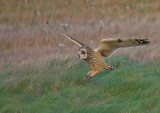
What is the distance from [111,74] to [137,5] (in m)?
9.69

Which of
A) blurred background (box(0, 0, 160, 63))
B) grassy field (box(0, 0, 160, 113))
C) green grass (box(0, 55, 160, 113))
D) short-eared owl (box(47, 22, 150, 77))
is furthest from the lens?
blurred background (box(0, 0, 160, 63))

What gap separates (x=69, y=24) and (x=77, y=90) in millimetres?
7544

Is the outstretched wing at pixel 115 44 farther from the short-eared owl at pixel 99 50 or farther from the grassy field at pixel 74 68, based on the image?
the grassy field at pixel 74 68

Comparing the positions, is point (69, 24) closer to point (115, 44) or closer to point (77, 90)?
point (115, 44)

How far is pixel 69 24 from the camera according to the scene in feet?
45.8

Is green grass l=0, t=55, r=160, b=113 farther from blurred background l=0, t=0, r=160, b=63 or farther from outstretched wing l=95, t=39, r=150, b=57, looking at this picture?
blurred background l=0, t=0, r=160, b=63

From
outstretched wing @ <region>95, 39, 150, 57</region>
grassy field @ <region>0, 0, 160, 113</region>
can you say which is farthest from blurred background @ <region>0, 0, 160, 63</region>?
outstretched wing @ <region>95, 39, 150, 57</region>

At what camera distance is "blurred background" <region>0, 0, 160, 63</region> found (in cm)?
1123

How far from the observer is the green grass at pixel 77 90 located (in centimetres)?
601

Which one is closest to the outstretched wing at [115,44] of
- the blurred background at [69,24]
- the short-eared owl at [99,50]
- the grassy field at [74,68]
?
the short-eared owl at [99,50]

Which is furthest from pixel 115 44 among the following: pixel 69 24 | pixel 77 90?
pixel 69 24

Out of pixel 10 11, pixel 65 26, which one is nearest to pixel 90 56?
pixel 65 26

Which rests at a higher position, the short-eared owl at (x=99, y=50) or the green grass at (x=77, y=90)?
the short-eared owl at (x=99, y=50)

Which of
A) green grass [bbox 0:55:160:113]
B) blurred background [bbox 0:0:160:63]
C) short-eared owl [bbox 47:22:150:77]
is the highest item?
blurred background [bbox 0:0:160:63]
